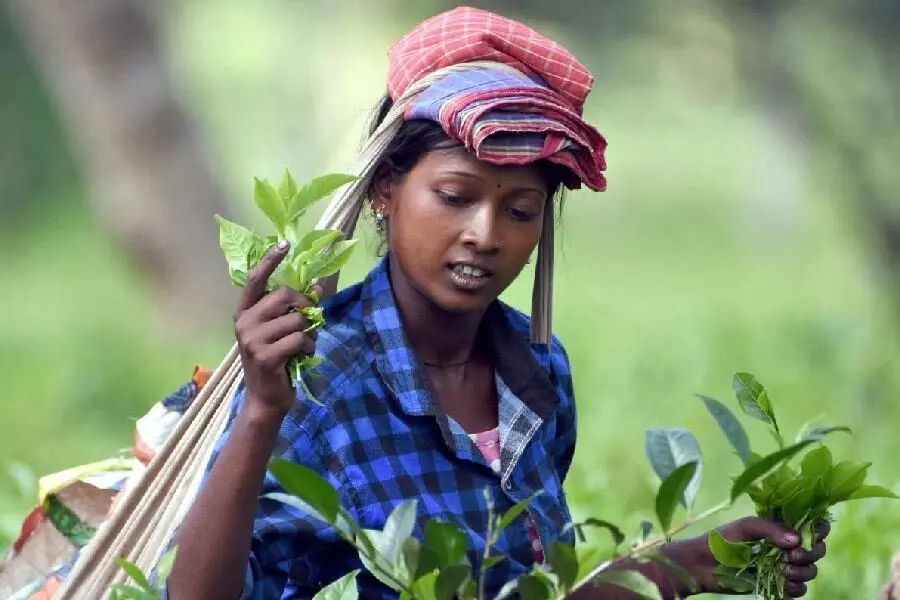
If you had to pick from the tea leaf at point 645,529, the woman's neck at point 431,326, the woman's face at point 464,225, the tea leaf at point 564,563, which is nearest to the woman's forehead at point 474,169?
the woman's face at point 464,225

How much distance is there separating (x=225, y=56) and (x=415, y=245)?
1329 cm

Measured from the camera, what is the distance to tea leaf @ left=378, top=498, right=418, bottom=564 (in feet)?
6.79

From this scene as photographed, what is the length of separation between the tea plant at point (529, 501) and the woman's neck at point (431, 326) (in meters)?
0.43

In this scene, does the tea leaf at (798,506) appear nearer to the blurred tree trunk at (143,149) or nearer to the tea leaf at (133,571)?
the tea leaf at (133,571)

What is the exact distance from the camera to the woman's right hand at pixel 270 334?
210cm

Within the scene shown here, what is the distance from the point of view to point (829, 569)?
13.8ft

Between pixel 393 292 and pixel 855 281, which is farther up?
pixel 855 281

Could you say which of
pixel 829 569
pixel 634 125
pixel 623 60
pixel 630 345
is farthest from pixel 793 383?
pixel 634 125

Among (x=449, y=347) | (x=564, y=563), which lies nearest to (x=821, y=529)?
(x=564, y=563)

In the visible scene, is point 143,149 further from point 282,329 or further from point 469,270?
point 282,329

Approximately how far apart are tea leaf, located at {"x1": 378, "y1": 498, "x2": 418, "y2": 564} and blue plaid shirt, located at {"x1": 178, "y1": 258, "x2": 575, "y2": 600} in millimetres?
314

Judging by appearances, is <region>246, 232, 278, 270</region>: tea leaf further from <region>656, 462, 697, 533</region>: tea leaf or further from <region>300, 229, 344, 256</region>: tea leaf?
<region>656, 462, 697, 533</region>: tea leaf

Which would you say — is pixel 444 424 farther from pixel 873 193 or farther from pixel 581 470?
pixel 873 193

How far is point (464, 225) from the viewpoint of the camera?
8.30 feet
